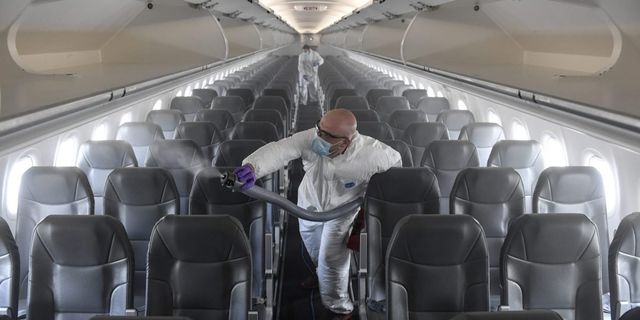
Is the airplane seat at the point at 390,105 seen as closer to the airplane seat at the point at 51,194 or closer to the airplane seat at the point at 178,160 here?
the airplane seat at the point at 178,160

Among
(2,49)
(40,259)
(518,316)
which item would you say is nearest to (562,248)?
(518,316)

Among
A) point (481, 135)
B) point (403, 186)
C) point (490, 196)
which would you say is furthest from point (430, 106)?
point (403, 186)

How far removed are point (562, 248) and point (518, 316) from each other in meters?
1.82

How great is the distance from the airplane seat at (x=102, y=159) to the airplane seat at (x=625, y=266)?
172 inches

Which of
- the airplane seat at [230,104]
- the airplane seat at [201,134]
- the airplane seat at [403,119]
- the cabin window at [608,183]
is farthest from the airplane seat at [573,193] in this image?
the airplane seat at [230,104]

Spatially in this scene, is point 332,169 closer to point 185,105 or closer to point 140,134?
point 140,134

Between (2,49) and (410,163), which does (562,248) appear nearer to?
(410,163)

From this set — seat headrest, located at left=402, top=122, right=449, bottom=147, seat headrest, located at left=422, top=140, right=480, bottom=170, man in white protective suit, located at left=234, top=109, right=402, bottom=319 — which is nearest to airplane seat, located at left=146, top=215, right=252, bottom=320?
man in white protective suit, located at left=234, top=109, right=402, bottom=319

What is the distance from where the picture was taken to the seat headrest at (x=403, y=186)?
515 centimetres

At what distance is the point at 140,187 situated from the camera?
514 cm

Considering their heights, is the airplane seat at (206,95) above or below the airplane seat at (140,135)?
above

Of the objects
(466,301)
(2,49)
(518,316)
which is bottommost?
(466,301)

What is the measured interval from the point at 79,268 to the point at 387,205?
7.80 ft

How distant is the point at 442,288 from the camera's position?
12.5 feet
